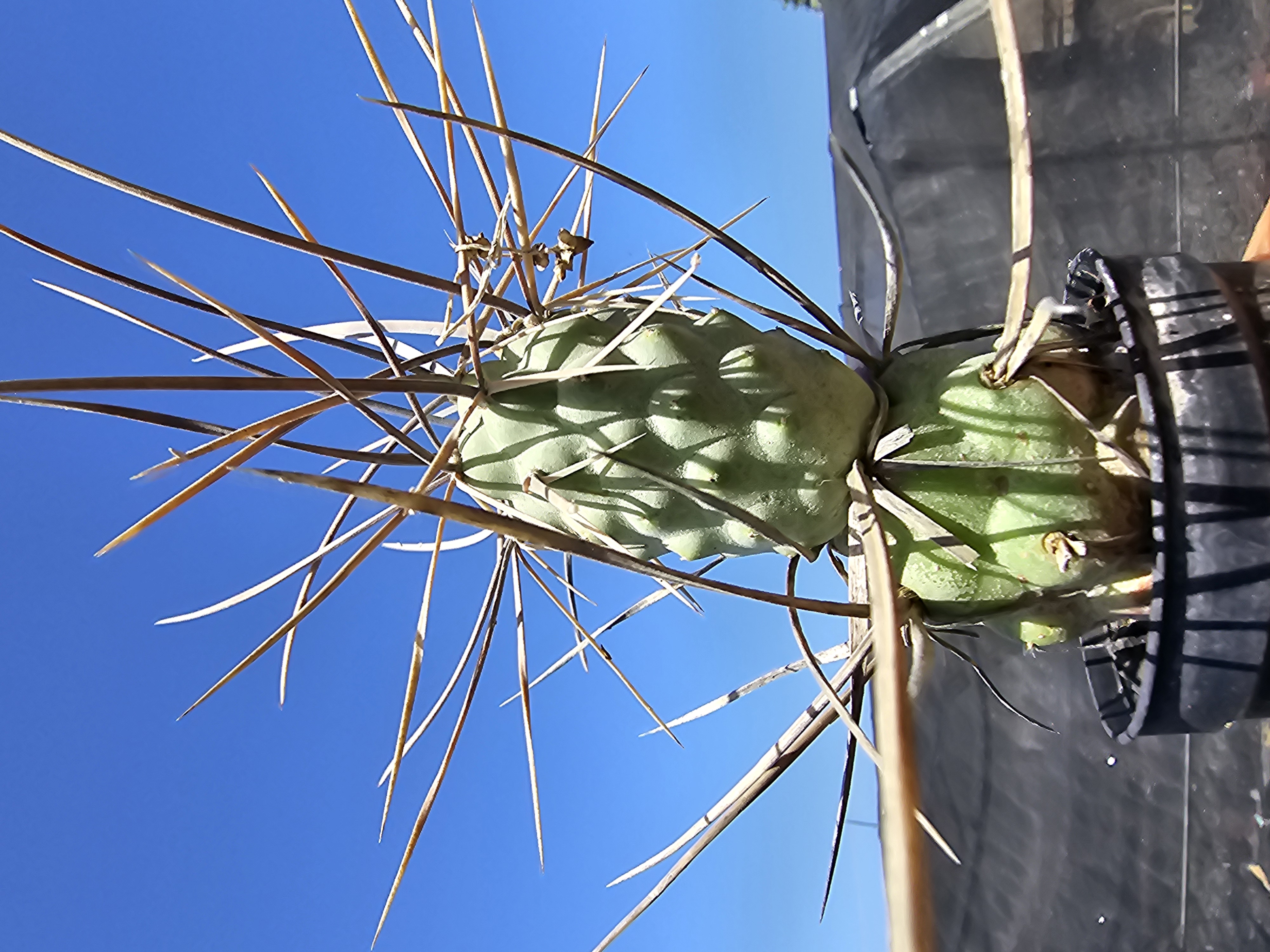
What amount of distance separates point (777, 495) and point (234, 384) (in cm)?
19

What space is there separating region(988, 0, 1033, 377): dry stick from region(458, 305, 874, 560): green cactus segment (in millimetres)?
61

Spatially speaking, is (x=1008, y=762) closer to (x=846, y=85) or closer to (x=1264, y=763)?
(x=1264, y=763)

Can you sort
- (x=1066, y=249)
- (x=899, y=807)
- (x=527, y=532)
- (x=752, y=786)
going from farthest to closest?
(x=1066, y=249) < (x=752, y=786) < (x=527, y=532) < (x=899, y=807)

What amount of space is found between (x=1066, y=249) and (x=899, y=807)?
0.70 metres

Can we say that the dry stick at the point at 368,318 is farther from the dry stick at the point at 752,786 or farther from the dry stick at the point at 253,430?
the dry stick at the point at 752,786

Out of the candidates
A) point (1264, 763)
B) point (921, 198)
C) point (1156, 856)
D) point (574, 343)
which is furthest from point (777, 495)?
point (921, 198)

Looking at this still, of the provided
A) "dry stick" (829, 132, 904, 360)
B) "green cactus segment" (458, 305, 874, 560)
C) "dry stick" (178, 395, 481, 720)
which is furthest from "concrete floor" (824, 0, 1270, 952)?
"dry stick" (178, 395, 481, 720)

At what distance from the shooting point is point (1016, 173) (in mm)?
263

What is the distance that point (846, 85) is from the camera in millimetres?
A: 968

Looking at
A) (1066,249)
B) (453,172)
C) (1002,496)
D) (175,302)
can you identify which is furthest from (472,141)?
(1066,249)

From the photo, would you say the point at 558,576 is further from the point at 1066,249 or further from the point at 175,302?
the point at 1066,249

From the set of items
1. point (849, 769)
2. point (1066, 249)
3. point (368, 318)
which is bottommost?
point (849, 769)

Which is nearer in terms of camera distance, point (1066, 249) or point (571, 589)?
point (571, 589)

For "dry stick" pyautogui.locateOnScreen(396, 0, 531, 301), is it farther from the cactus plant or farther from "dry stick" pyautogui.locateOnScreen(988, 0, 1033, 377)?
"dry stick" pyautogui.locateOnScreen(988, 0, 1033, 377)
